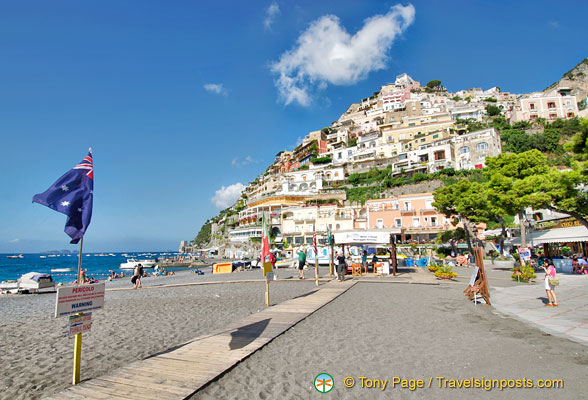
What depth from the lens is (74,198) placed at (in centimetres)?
477

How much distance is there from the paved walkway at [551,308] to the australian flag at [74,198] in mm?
8937

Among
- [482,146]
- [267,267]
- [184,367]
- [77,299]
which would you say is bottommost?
[184,367]

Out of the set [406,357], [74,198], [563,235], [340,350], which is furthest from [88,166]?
[563,235]

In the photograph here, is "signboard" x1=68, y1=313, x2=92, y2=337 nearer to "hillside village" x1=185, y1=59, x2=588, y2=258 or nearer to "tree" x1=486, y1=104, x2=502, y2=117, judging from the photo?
"hillside village" x1=185, y1=59, x2=588, y2=258

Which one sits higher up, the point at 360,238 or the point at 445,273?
the point at 360,238

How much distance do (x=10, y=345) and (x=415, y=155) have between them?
6078cm

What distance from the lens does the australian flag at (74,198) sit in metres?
4.59

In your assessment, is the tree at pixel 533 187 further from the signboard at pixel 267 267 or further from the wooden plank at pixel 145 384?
the wooden plank at pixel 145 384

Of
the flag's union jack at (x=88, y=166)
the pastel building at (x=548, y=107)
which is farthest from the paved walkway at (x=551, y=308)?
the pastel building at (x=548, y=107)

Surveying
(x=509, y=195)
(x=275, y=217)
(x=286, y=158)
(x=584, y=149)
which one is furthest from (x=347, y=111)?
(x=584, y=149)

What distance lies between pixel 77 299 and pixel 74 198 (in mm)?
1591

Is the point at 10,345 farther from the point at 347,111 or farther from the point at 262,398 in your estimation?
the point at 347,111

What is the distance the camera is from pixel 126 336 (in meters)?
6.84

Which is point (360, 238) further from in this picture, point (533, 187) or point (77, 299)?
point (77, 299)
